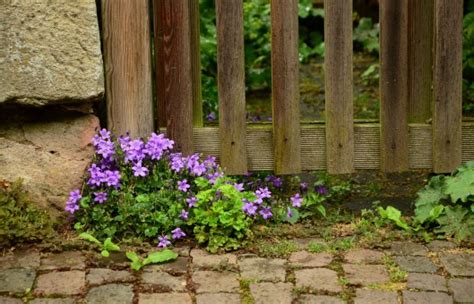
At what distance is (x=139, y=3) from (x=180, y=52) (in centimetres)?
28

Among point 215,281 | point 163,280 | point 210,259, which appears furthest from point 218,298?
point 210,259

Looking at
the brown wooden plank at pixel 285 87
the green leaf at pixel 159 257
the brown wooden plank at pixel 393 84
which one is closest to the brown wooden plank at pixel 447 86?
the brown wooden plank at pixel 393 84

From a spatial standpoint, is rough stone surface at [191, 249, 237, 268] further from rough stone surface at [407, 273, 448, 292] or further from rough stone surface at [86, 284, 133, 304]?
rough stone surface at [407, 273, 448, 292]

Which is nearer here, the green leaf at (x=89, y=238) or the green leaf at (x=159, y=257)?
the green leaf at (x=159, y=257)

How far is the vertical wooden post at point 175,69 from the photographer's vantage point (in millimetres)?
4477

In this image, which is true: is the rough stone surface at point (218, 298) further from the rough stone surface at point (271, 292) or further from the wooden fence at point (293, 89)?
the wooden fence at point (293, 89)

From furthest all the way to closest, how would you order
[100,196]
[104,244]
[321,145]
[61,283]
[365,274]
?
[321,145], [100,196], [104,244], [365,274], [61,283]

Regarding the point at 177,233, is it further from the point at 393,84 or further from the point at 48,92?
the point at 393,84

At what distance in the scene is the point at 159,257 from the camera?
403 centimetres

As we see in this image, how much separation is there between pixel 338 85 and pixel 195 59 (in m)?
0.66

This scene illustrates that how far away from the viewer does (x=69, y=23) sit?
429cm

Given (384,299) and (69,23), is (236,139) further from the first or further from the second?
(384,299)

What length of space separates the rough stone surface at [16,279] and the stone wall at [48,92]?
548mm

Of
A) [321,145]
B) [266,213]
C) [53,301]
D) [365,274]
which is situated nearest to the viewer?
[53,301]
